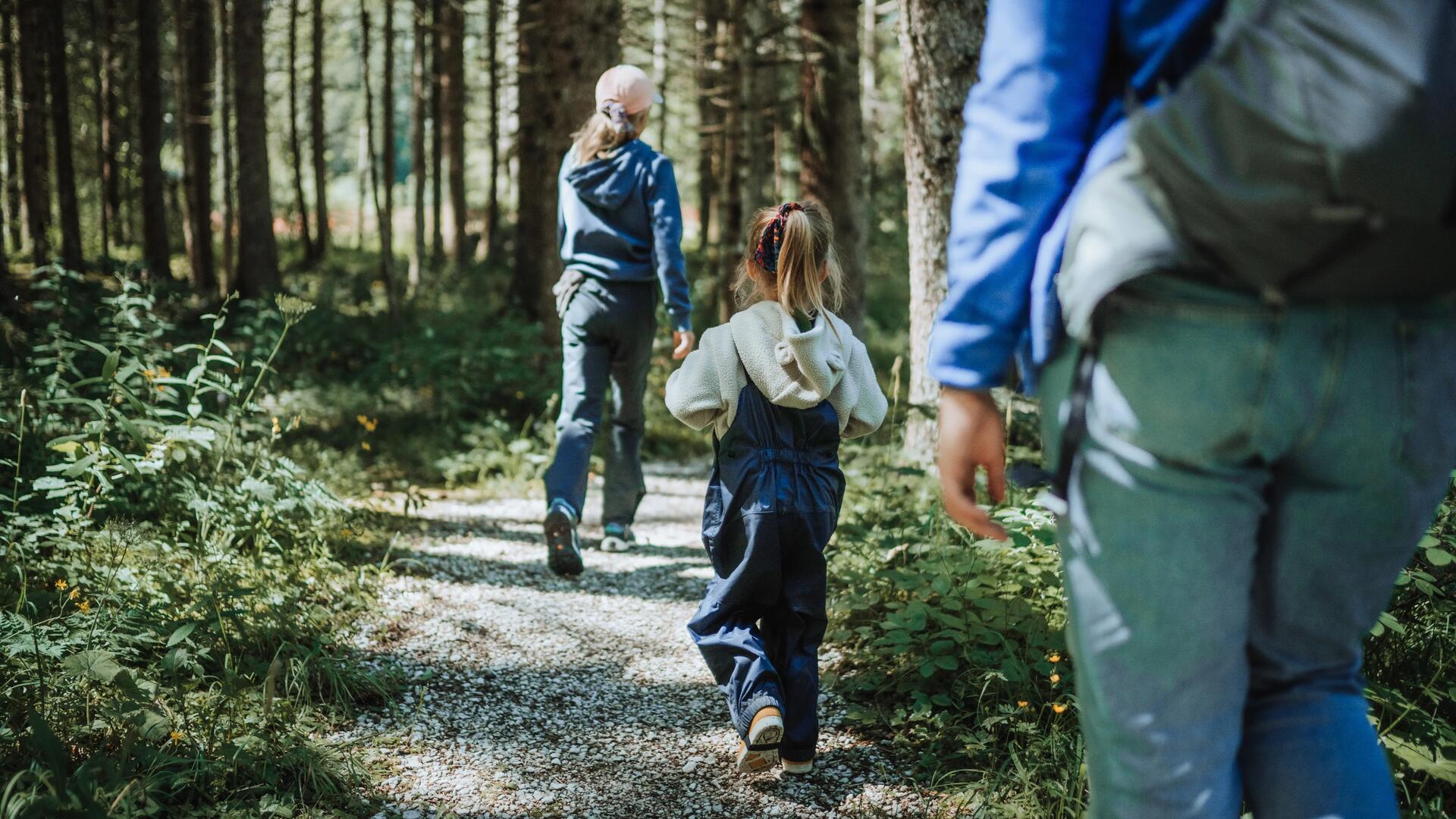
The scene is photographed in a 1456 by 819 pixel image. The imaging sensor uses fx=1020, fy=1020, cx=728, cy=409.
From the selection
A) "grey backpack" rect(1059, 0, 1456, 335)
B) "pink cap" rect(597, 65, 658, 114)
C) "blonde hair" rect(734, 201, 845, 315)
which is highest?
"pink cap" rect(597, 65, 658, 114)

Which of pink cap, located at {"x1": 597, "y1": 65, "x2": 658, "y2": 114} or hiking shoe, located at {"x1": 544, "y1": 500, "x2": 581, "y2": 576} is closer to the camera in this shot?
hiking shoe, located at {"x1": 544, "y1": 500, "x2": 581, "y2": 576}

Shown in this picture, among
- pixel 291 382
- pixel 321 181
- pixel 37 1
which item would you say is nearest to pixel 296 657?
pixel 291 382

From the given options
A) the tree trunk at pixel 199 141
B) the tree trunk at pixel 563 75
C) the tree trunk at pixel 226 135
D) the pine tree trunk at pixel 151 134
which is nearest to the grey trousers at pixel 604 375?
the tree trunk at pixel 563 75

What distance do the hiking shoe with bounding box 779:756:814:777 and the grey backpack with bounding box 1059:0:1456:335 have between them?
7.68ft

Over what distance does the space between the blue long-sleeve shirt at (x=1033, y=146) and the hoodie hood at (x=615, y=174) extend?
399 centimetres

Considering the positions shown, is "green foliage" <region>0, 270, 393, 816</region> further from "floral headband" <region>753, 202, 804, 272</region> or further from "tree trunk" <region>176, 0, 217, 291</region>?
"tree trunk" <region>176, 0, 217, 291</region>

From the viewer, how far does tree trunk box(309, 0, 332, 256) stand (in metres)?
17.3

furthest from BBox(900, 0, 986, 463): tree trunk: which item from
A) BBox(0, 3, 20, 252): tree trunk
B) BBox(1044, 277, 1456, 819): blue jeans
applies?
BBox(0, 3, 20, 252): tree trunk

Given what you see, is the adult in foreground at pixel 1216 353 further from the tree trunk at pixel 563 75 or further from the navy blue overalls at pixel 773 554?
the tree trunk at pixel 563 75

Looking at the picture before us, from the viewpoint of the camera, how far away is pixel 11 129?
748 inches

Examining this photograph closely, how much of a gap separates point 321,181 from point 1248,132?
22.7m

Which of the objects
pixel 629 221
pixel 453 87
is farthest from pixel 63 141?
pixel 629 221

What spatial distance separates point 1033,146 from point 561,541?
392 cm

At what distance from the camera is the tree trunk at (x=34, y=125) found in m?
13.8
